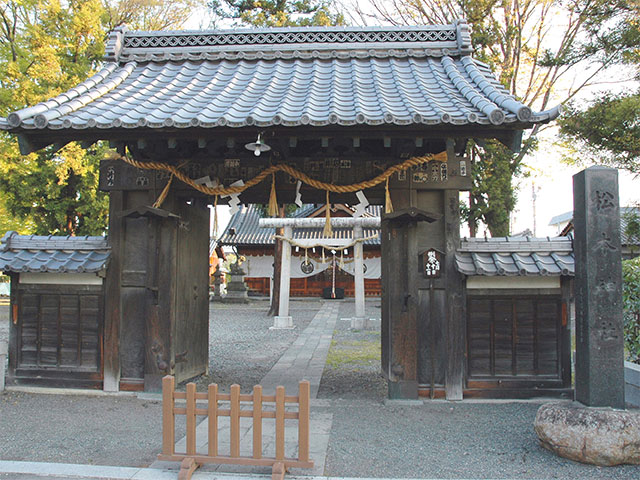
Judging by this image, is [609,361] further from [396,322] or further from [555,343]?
[396,322]

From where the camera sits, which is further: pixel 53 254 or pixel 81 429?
pixel 53 254

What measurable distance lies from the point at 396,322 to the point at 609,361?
256 cm

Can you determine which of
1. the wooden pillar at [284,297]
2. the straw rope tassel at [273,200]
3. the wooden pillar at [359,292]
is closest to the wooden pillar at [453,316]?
the straw rope tassel at [273,200]

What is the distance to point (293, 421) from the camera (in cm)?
575

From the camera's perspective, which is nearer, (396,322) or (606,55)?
(396,322)

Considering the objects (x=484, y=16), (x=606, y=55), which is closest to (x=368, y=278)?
(x=484, y=16)

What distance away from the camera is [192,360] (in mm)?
7859

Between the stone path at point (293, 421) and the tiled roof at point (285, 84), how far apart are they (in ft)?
10.9

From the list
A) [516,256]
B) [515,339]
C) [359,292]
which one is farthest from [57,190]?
[515,339]

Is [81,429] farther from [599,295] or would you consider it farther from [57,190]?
[57,190]

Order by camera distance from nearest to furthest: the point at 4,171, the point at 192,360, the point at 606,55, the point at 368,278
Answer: the point at 192,360, the point at 606,55, the point at 4,171, the point at 368,278

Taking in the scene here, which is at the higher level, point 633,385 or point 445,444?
point 633,385

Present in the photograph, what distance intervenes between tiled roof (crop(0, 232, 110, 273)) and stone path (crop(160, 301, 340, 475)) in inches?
108

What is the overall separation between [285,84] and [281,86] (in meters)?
0.11
